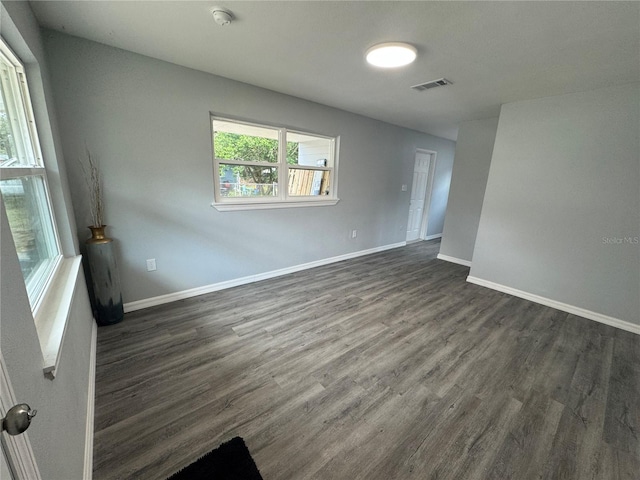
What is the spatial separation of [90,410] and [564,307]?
438cm

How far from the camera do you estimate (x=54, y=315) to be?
1.14m

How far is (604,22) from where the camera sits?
1.54 meters

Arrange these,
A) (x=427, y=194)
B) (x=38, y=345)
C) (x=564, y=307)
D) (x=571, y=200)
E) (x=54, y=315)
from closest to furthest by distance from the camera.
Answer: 1. (x=38, y=345)
2. (x=54, y=315)
3. (x=571, y=200)
4. (x=564, y=307)
5. (x=427, y=194)

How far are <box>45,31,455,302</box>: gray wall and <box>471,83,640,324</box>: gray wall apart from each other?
2212 millimetres

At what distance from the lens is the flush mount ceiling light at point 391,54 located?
187 centimetres

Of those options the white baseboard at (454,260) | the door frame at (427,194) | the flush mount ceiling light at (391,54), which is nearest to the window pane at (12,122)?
the flush mount ceiling light at (391,54)

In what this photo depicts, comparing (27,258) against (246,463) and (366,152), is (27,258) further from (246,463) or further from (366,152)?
(366,152)

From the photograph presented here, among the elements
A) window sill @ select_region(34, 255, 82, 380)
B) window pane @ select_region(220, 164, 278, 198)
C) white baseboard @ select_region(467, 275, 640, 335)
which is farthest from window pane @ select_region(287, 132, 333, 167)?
white baseboard @ select_region(467, 275, 640, 335)

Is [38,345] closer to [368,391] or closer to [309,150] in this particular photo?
[368,391]

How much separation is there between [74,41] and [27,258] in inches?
72.8

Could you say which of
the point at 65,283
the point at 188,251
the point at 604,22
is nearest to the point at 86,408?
the point at 65,283

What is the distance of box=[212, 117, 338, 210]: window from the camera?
9.51 ft

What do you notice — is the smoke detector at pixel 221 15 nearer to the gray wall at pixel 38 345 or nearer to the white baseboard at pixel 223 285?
the gray wall at pixel 38 345

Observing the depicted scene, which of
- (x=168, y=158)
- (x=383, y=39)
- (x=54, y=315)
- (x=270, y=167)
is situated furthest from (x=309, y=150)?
(x=54, y=315)
